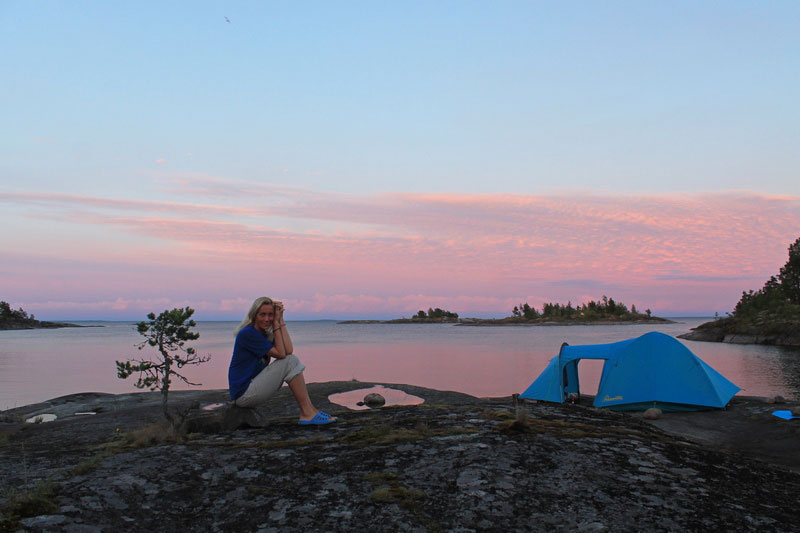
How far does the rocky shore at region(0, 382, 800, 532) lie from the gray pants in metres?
0.64

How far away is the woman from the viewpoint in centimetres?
895

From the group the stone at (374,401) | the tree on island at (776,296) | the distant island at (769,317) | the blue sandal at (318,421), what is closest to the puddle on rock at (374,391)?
the stone at (374,401)

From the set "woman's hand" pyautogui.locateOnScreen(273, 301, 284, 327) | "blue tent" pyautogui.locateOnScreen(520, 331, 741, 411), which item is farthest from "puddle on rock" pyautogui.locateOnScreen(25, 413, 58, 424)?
"blue tent" pyautogui.locateOnScreen(520, 331, 741, 411)

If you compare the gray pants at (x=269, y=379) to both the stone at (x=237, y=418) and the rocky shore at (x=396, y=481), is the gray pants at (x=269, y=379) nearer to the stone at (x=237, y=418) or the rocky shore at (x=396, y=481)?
the stone at (x=237, y=418)

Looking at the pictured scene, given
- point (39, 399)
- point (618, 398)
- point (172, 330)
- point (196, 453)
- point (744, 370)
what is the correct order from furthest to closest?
point (744, 370) → point (39, 399) → point (618, 398) → point (172, 330) → point (196, 453)

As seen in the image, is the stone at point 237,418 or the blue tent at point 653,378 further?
the blue tent at point 653,378

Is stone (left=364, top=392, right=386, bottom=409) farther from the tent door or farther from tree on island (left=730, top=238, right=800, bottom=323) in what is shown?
tree on island (left=730, top=238, right=800, bottom=323)

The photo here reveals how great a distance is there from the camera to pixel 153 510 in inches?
221

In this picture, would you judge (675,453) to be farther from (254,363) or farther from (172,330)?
(172,330)

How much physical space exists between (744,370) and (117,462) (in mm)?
40399

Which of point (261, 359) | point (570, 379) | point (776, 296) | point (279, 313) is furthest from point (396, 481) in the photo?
point (776, 296)

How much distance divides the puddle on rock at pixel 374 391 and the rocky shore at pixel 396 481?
9444 mm

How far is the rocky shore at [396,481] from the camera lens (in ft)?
17.4

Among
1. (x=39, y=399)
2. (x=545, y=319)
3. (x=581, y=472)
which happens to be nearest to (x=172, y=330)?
(x=581, y=472)
